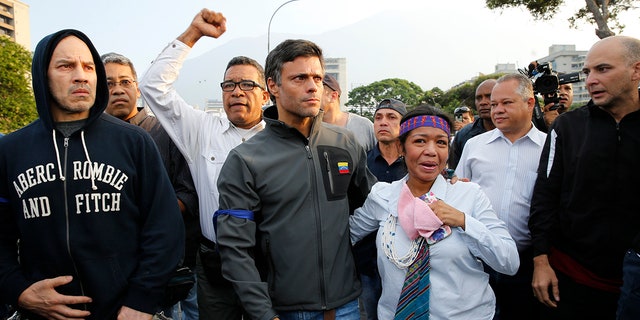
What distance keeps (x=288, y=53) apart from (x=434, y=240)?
127 cm

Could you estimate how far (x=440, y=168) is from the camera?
8.21 ft

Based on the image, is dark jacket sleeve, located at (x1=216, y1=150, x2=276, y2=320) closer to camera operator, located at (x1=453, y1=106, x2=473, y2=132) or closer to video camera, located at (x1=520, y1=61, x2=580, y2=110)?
video camera, located at (x1=520, y1=61, x2=580, y2=110)

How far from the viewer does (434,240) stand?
229 cm

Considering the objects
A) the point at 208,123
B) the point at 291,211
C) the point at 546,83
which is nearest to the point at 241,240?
the point at 291,211

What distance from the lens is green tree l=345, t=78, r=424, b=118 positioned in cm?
8544

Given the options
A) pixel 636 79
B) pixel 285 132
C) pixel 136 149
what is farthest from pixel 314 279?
pixel 636 79

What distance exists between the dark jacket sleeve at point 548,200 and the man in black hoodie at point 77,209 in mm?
2235

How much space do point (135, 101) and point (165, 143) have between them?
0.56 m

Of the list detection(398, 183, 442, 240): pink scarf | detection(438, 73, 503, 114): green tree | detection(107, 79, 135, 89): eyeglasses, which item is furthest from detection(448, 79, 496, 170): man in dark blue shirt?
detection(438, 73, 503, 114): green tree

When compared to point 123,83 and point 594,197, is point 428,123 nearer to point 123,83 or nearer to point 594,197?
point 594,197

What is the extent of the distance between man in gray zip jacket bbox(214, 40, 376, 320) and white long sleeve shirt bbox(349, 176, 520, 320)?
0.24 metres

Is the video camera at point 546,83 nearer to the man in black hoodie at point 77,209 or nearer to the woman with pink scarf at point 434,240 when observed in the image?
the woman with pink scarf at point 434,240

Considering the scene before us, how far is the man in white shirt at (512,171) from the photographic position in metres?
3.21

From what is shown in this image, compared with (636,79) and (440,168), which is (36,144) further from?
(636,79)
